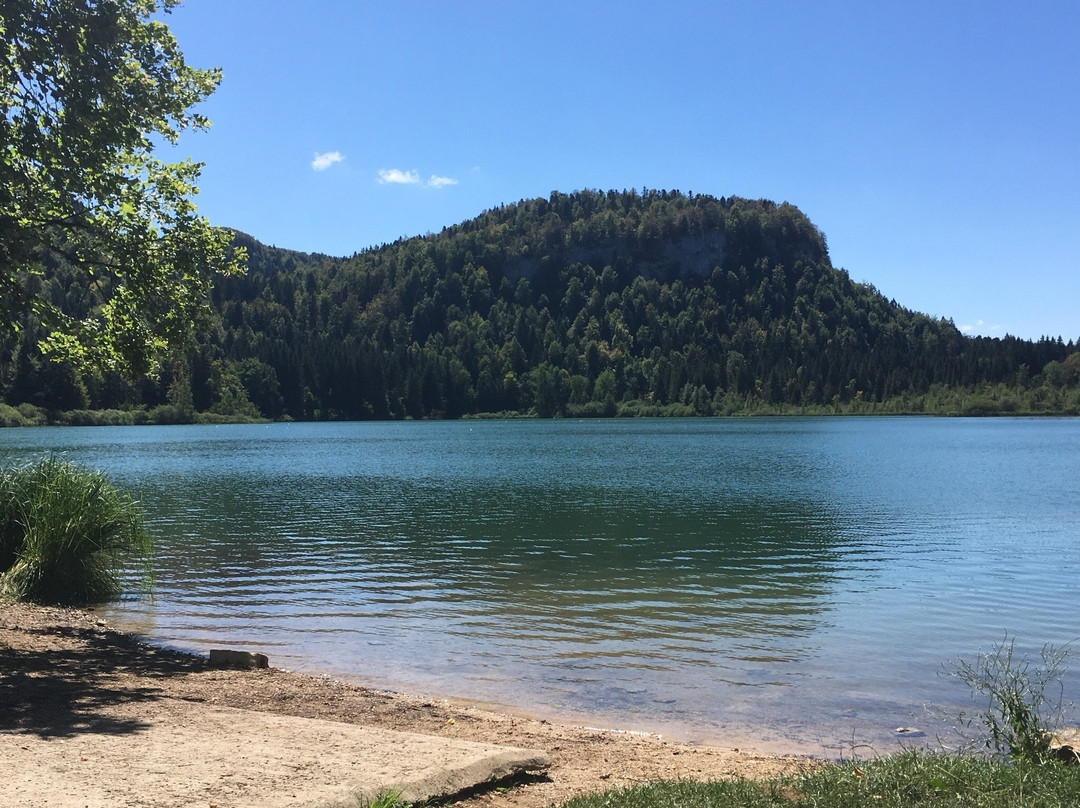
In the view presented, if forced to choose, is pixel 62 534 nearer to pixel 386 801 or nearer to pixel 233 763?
pixel 233 763

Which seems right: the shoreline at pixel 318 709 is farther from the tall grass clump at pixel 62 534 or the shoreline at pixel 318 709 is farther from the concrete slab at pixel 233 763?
the tall grass clump at pixel 62 534

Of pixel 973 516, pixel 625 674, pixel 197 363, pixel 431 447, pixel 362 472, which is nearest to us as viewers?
pixel 625 674

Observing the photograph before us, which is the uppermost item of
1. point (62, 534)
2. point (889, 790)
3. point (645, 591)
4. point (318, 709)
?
point (62, 534)

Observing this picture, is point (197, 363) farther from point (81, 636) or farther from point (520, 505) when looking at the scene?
point (81, 636)

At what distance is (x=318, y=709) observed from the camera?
11148 mm

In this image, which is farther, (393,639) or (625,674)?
(393,639)

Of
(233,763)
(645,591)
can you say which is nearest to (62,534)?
(233,763)

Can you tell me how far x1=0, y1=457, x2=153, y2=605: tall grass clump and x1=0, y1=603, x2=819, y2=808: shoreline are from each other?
171 inches

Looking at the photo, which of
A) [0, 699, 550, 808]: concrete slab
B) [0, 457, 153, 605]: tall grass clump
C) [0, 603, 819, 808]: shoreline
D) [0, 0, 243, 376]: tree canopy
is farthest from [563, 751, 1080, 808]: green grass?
[0, 457, 153, 605]: tall grass clump

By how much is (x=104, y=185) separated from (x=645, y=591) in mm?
15097

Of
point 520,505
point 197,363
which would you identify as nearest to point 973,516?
point 520,505

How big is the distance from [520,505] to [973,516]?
20.4m

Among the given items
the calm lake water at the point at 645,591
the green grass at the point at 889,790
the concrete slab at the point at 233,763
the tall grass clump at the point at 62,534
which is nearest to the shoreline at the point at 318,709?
the concrete slab at the point at 233,763

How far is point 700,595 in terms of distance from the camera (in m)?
21.4
